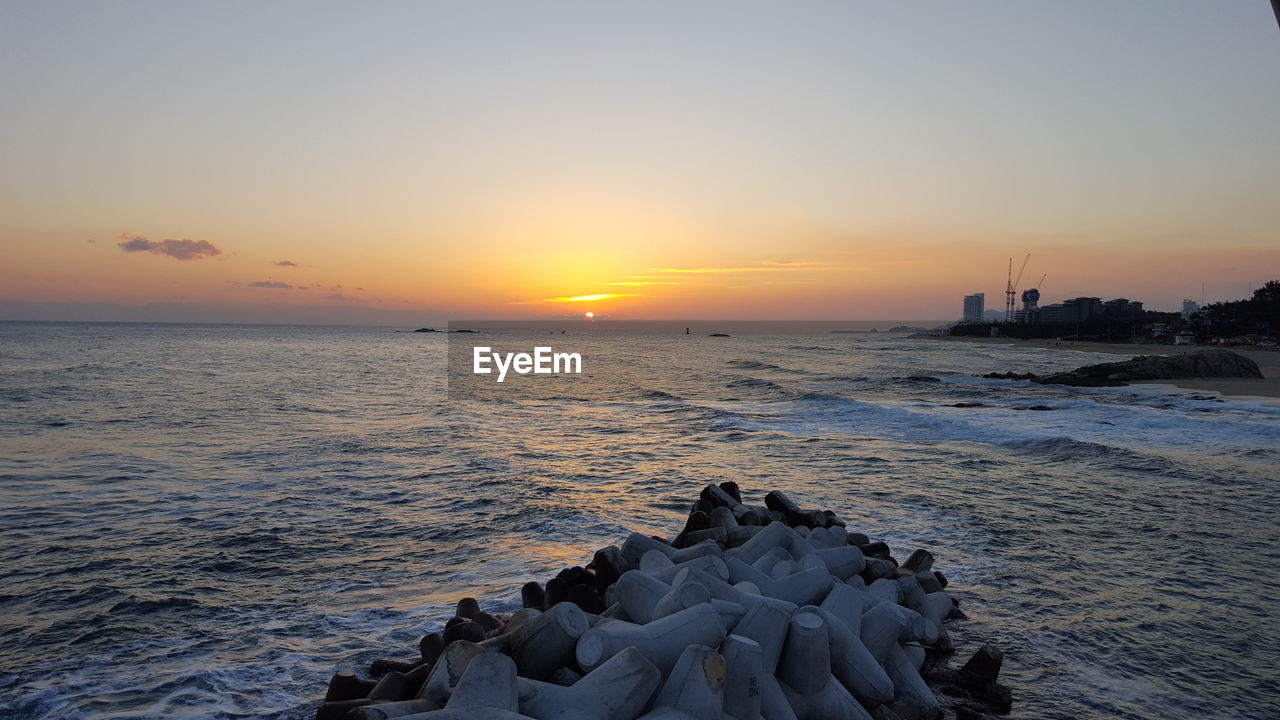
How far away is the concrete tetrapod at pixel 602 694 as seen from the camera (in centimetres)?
427

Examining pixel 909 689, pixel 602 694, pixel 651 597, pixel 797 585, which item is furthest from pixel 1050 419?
pixel 602 694

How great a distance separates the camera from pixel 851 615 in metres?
5.93

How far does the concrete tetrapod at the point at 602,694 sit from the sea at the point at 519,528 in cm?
220

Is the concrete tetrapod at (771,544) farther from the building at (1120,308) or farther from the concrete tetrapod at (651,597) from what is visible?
the building at (1120,308)

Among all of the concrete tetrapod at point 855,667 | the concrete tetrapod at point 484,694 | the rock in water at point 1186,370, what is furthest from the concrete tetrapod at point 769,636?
the rock in water at point 1186,370

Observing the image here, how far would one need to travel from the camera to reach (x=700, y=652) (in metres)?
4.51

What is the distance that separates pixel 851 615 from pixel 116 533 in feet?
32.1

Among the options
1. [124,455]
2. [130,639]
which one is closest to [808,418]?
[124,455]

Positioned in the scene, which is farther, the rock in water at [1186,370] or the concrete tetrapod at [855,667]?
the rock in water at [1186,370]

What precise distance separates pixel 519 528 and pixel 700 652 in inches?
270

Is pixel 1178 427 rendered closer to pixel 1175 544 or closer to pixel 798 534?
pixel 1175 544

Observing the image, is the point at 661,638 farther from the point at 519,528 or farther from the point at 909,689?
the point at 519,528

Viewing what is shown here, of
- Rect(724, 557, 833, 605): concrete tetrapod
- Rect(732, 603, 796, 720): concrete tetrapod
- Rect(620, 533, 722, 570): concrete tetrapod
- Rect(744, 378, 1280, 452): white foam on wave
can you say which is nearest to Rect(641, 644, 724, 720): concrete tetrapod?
Rect(732, 603, 796, 720): concrete tetrapod

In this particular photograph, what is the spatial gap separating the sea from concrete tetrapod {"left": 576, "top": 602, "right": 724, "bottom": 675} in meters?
2.26
